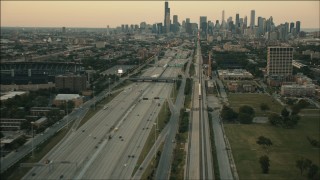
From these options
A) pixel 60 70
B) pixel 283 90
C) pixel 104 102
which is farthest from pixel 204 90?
pixel 60 70

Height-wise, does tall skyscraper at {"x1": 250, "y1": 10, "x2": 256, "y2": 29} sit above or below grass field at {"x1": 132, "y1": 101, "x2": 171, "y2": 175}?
above

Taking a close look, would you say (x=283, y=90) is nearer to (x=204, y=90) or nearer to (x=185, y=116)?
(x=204, y=90)

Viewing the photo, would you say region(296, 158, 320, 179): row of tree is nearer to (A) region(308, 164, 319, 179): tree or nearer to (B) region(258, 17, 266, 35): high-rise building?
(A) region(308, 164, 319, 179): tree

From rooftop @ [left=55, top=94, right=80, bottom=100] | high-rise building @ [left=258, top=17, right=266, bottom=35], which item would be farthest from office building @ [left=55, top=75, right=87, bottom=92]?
high-rise building @ [left=258, top=17, right=266, bottom=35]

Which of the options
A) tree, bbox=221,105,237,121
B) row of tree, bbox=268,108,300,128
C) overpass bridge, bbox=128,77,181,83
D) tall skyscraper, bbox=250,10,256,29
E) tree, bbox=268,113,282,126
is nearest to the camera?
row of tree, bbox=268,108,300,128

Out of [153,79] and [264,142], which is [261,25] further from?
[264,142]

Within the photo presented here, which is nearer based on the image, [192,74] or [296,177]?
[296,177]
